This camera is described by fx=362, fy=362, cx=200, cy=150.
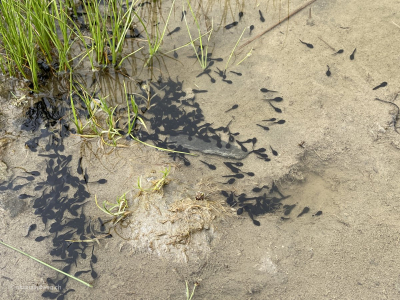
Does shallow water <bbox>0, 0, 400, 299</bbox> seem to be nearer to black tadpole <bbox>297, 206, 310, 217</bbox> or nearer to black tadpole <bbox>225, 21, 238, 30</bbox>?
black tadpole <bbox>297, 206, 310, 217</bbox>

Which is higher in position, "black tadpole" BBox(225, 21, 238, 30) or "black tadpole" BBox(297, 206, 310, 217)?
"black tadpole" BBox(225, 21, 238, 30)

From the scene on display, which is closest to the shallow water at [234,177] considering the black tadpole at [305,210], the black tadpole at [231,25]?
the black tadpole at [305,210]

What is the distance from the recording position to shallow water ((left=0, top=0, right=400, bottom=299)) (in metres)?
3.34

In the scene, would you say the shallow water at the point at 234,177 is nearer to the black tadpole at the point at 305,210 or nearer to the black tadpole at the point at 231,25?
the black tadpole at the point at 305,210

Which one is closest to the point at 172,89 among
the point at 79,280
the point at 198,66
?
the point at 198,66

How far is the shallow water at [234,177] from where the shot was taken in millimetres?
3342

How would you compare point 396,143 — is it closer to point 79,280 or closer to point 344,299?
point 344,299

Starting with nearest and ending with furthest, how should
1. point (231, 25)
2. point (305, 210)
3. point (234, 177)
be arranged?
1. point (305, 210)
2. point (234, 177)
3. point (231, 25)

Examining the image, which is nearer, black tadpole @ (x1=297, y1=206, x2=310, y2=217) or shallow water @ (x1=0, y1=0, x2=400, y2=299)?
shallow water @ (x1=0, y1=0, x2=400, y2=299)

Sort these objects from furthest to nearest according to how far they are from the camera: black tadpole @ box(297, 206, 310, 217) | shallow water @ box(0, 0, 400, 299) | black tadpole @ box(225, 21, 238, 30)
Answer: black tadpole @ box(225, 21, 238, 30), black tadpole @ box(297, 206, 310, 217), shallow water @ box(0, 0, 400, 299)

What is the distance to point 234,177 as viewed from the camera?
154 inches

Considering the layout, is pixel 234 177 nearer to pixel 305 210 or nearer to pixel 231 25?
pixel 305 210

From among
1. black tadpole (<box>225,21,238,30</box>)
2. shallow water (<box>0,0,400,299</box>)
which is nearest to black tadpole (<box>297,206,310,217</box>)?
shallow water (<box>0,0,400,299</box>)

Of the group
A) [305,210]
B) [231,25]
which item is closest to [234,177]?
[305,210]
